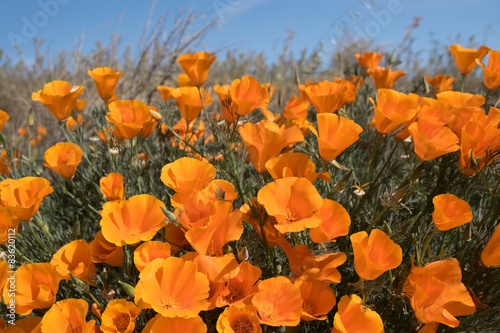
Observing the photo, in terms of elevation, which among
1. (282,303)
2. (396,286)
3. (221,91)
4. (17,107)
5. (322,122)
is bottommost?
(396,286)

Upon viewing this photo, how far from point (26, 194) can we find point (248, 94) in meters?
0.89

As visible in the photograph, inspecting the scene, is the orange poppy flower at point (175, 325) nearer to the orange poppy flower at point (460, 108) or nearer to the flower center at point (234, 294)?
the flower center at point (234, 294)

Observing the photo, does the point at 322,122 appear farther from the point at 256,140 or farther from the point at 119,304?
the point at 119,304

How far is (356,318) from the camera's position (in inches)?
36.9

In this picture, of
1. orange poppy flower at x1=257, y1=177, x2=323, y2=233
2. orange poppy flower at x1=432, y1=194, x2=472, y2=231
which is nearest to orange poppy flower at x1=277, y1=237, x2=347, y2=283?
orange poppy flower at x1=257, y1=177, x2=323, y2=233

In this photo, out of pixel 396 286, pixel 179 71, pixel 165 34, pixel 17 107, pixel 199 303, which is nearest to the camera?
pixel 199 303

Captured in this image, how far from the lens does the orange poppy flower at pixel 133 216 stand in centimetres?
105

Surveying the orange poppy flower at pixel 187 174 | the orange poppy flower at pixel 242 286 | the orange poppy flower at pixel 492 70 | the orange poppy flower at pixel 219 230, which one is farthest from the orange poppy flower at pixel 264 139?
the orange poppy flower at pixel 492 70

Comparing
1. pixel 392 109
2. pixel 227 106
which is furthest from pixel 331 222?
pixel 227 106

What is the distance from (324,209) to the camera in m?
1.01

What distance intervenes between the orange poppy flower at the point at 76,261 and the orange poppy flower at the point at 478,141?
1.30 meters

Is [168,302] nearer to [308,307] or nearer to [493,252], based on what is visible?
[308,307]

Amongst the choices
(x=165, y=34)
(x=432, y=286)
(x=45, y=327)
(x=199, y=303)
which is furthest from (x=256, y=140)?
(x=165, y=34)

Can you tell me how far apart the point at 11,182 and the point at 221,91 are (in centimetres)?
86
